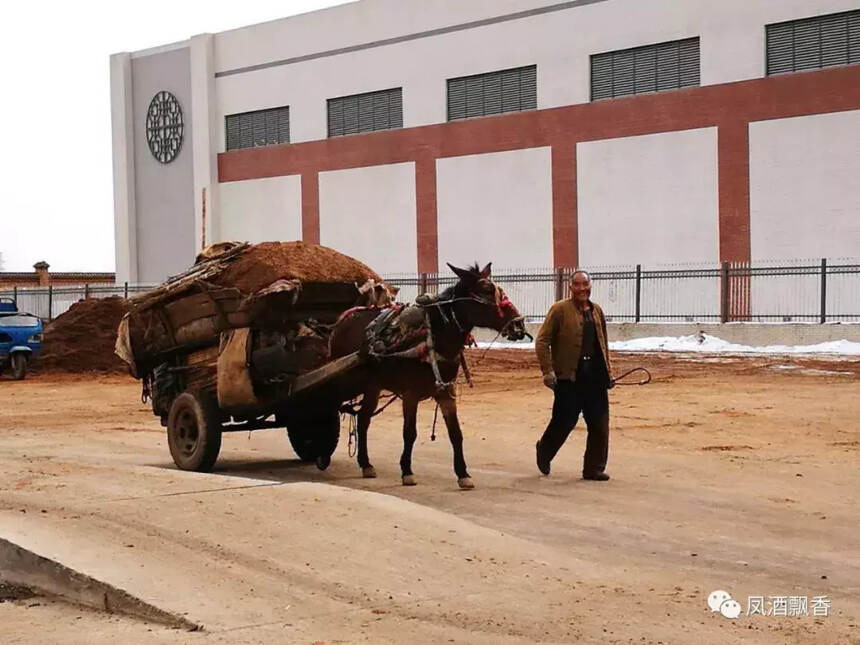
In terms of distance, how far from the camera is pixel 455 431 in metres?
12.2

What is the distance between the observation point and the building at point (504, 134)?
37844mm

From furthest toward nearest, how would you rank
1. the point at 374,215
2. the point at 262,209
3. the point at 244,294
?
the point at 262,209
the point at 374,215
the point at 244,294

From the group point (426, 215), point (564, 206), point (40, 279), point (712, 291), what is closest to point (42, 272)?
point (40, 279)

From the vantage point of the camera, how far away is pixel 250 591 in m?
8.05

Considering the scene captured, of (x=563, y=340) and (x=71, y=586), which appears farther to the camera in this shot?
(x=563, y=340)

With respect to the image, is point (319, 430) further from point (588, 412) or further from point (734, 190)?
point (734, 190)

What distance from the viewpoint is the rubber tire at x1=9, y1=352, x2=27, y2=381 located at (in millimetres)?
32219

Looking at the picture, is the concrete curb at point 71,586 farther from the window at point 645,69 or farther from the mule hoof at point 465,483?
the window at point 645,69

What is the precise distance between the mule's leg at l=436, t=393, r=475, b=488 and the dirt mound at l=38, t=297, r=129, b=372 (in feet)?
76.9

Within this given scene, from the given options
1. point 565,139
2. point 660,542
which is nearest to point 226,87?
point 565,139

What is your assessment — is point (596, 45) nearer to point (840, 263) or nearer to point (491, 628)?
point (840, 263)

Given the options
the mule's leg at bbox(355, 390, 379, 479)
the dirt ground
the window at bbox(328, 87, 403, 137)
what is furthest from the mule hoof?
the window at bbox(328, 87, 403, 137)

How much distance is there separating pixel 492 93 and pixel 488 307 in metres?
33.5

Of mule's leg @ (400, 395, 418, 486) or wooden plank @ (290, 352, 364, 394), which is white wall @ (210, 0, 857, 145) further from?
wooden plank @ (290, 352, 364, 394)
